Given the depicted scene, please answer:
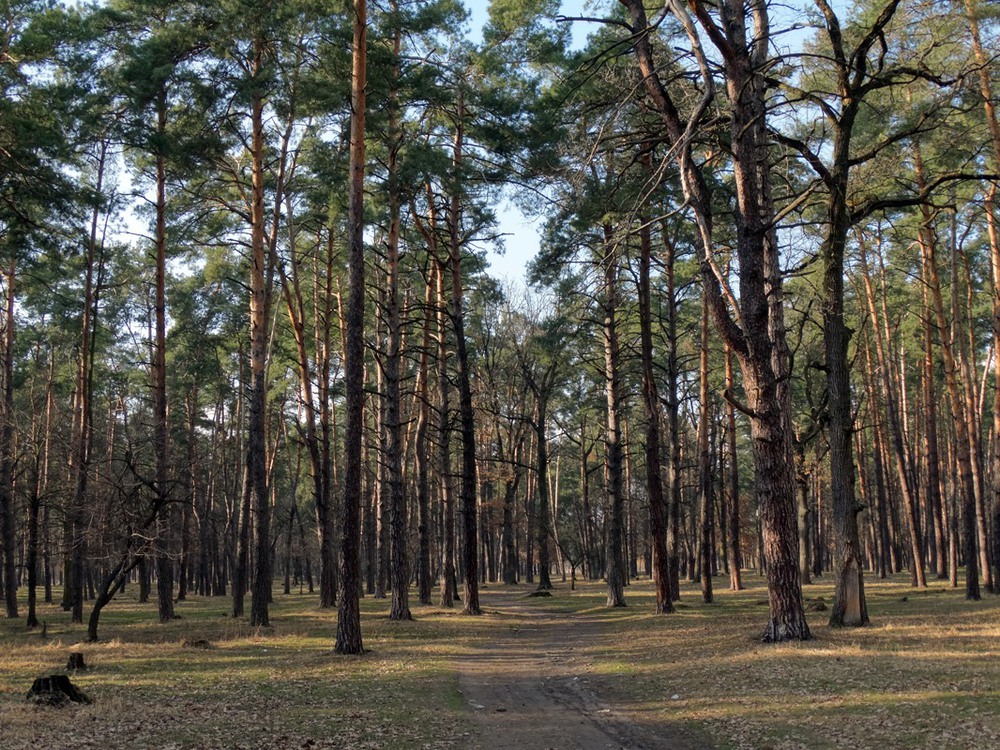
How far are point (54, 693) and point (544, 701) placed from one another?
5.70 meters

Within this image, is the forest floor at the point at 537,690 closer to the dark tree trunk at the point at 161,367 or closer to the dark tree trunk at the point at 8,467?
the dark tree trunk at the point at 161,367

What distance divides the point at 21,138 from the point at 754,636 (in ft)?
49.2

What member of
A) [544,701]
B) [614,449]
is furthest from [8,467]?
[544,701]

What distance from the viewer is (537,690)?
10.7 m

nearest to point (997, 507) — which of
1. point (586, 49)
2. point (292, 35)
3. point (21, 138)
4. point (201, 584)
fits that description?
point (586, 49)

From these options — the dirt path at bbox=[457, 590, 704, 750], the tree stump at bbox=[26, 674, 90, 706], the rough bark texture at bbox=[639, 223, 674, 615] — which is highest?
the rough bark texture at bbox=[639, 223, 674, 615]

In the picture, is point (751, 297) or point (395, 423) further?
point (395, 423)

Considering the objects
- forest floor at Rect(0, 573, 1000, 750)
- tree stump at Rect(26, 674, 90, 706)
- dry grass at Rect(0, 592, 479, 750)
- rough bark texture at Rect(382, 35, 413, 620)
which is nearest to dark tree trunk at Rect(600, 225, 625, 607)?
rough bark texture at Rect(382, 35, 413, 620)

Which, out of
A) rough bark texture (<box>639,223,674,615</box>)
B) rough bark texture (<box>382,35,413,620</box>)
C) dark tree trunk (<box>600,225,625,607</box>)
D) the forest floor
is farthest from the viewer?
dark tree trunk (<box>600,225,625,607</box>)

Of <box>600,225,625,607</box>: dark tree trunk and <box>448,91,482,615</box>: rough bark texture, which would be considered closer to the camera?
<box>448,91,482,615</box>: rough bark texture

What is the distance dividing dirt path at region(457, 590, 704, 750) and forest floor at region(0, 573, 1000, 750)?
0.04m

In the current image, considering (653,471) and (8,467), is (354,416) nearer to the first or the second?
(653,471)

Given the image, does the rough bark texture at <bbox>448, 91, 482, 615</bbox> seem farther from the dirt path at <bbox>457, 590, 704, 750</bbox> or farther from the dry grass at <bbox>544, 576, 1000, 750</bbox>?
the dry grass at <bbox>544, 576, 1000, 750</bbox>

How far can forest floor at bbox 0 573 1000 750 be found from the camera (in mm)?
7453
